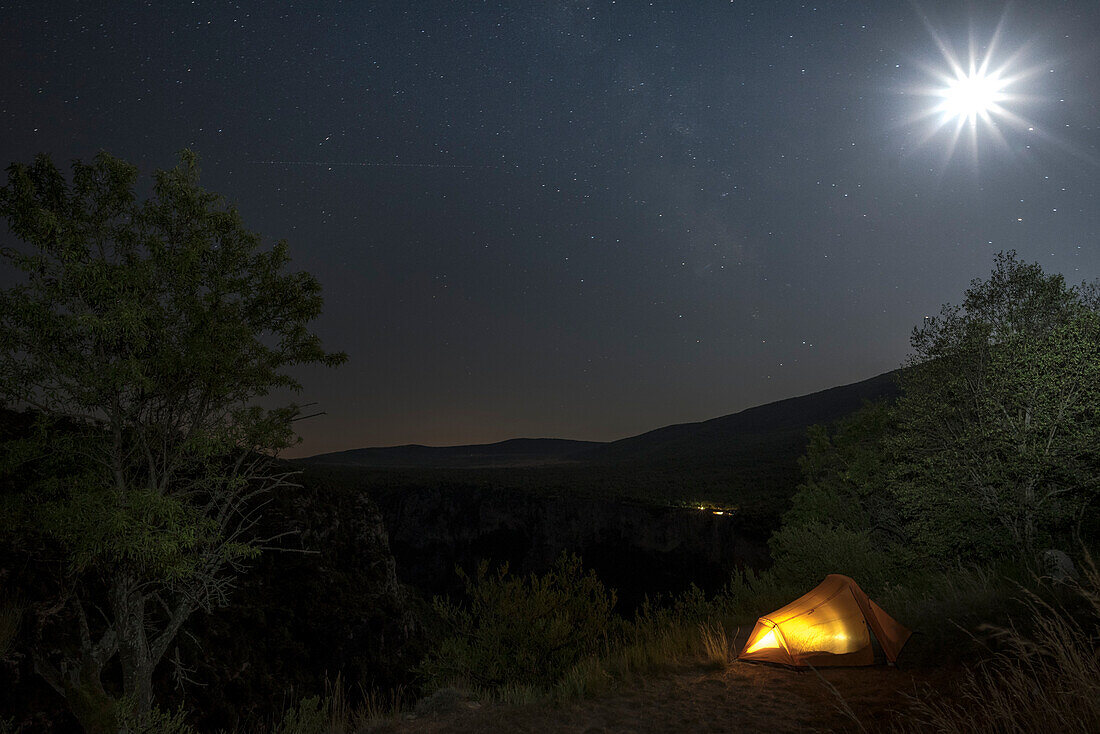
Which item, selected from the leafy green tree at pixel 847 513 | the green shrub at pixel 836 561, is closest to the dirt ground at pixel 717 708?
the green shrub at pixel 836 561

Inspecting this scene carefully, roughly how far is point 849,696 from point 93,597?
1135 inches

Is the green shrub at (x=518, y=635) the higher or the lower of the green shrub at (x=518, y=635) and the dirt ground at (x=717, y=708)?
the lower

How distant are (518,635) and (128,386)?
11871mm

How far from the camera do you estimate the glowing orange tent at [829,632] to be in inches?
342

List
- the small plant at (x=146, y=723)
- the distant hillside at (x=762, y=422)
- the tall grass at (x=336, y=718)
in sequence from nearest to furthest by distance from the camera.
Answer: the tall grass at (x=336, y=718), the small plant at (x=146, y=723), the distant hillside at (x=762, y=422)

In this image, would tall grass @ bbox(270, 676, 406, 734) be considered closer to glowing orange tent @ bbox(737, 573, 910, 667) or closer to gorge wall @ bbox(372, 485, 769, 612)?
glowing orange tent @ bbox(737, 573, 910, 667)

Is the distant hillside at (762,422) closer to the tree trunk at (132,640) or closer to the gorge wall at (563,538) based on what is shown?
the gorge wall at (563,538)

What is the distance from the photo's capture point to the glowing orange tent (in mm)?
8688

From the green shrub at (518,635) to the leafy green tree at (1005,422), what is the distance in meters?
12.7

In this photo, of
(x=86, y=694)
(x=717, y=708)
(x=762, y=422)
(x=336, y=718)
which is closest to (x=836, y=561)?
(x=717, y=708)

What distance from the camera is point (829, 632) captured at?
898cm

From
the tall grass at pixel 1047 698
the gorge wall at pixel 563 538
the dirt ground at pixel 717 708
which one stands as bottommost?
the gorge wall at pixel 563 538

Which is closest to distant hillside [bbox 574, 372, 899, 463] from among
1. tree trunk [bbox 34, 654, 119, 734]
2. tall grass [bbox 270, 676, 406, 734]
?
tree trunk [bbox 34, 654, 119, 734]

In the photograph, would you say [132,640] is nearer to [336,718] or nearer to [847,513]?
[336,718]
